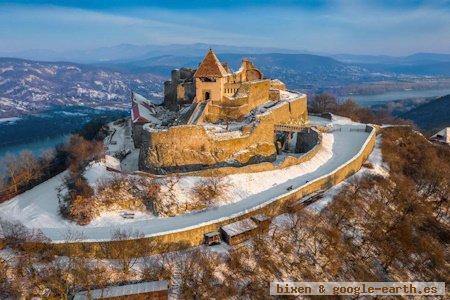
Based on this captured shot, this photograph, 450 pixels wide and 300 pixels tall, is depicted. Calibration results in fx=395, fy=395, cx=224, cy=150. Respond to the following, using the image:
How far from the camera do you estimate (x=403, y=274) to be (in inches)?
1011

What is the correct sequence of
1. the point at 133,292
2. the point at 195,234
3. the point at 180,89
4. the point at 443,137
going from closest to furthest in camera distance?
the point at 133,292 → the point at 195,234 → the point at 180,89 → the point at 443,137

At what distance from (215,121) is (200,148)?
23.3ft

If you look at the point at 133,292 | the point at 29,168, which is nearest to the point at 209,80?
the point at 29,168

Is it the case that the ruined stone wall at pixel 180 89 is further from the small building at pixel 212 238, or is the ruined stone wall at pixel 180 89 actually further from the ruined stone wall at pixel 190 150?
the small building at pixel 212 238

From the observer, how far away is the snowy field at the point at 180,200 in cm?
2494

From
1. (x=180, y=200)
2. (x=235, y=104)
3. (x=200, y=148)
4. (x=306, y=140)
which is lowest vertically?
(x=180, y=200)

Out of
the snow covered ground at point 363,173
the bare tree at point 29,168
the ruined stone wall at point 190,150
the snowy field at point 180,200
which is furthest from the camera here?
the bare tree at point 29,168

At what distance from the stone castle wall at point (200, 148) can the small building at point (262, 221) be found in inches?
316

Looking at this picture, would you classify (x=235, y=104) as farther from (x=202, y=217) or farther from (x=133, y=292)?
(x=133, y=292)

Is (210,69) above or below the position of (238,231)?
above

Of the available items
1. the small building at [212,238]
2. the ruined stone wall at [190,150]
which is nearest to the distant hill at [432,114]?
the ruined stone wall at [190,150]

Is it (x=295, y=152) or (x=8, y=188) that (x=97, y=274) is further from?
(x=295, y=152)

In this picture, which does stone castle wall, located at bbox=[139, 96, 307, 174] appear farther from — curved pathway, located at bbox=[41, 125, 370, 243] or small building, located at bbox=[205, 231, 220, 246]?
small building, located at bbox=[205, 231, 220, 246]

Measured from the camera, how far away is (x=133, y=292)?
20.0 meters
